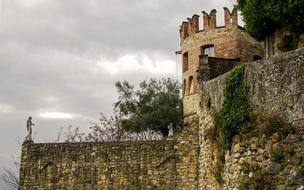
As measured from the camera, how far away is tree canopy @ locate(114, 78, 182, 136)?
38.0 m

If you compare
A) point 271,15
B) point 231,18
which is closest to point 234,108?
point 271,15

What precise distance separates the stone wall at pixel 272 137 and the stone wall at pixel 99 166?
6061 mm

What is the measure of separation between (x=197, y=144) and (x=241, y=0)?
7.90 metres

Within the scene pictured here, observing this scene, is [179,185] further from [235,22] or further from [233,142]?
[235,22]

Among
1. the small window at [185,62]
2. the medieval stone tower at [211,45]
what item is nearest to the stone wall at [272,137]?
the medieval stone tower at [211,45]

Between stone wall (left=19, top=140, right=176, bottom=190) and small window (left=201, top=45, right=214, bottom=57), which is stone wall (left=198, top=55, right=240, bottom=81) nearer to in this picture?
stone wall (left=19, top=140, right=176, bottom=190)

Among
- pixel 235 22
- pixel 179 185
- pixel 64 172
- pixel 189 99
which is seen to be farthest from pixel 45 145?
pixel 235 22

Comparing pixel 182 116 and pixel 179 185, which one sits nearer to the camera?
pixel 179 185

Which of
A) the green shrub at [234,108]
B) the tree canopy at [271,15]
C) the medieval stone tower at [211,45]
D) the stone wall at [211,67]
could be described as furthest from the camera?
the medieval stone tower at [211,45]

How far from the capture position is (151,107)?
39125mm

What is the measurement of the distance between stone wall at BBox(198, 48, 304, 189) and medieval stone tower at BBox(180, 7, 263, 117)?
21794 mm

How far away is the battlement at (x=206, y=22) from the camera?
119 ft

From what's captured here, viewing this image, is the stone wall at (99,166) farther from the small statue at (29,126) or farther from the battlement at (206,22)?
the battlement at (206,22)

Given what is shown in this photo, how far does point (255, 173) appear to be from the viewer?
38.9 ft
